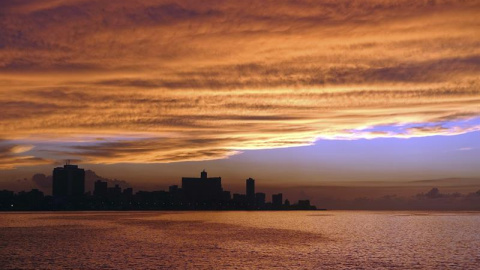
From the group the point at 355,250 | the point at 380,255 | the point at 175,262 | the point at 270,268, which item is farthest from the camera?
the point at 355,250

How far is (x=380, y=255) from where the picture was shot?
376 ft

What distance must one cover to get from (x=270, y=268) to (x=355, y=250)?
40483 millimetres

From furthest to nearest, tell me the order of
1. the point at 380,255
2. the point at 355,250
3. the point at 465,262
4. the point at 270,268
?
the point at 355,250, the point at 380,255, the point at 465,262, the point at 270,268

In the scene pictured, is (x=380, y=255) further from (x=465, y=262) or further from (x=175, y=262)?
(x=175, y=262)

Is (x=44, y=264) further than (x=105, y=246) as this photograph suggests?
No

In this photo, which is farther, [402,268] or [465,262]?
[465,262]

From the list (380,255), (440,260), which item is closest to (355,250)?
(380,255)

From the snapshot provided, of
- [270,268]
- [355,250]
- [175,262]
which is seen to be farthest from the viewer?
[355,250]

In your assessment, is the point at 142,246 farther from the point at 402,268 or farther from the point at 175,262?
the point at 402,268

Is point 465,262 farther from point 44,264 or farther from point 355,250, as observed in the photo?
point 44,264

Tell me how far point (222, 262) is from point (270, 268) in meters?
11.0

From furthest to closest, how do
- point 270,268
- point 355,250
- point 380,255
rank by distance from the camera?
point 355,250 → point 380,255 → point 270,268

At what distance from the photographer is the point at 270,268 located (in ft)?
295

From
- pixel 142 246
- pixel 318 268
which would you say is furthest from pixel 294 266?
pixel 142 246
